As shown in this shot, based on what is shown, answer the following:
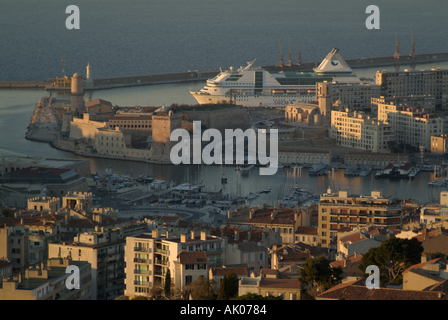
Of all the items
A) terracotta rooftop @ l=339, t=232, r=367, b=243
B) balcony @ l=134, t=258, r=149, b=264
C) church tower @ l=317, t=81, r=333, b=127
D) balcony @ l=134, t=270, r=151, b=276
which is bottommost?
balcony @ l=134, t=270, r=151, b=276

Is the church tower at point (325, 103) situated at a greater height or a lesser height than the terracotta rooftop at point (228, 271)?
greater

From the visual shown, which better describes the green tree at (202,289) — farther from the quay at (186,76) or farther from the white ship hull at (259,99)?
the quay at (186,76)

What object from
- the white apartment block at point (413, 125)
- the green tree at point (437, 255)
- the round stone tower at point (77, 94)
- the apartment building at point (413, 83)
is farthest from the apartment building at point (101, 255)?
the apartment building at point (413, 83)

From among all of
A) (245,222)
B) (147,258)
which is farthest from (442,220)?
(147,258)

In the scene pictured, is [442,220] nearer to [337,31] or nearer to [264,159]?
[264,159]

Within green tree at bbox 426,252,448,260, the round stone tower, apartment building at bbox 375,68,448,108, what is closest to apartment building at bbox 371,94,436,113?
apartment building at bbox 375,68,448,108

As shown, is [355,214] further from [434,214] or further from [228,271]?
[228,271]

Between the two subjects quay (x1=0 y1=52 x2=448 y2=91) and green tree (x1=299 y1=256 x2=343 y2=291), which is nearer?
green tree (x1=299 y1=256 x2=343 y2=291)

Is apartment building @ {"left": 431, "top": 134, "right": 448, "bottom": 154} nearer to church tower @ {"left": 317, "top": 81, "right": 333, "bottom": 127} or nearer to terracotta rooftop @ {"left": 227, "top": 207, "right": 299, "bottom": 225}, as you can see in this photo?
church tower @ {"left": 317, "top": 81, "right": 333, "bottom": 127}

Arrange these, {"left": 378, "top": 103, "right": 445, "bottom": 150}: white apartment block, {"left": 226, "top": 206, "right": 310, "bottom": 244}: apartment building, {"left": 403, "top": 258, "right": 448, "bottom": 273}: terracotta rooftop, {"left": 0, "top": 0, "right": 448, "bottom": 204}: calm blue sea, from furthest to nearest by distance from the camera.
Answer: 1. {"left": 378, "top": 103, "right": 445, "bottom": 150}: white apartment block
2. {"left": 0, "top": 0, "right": 448, "bottom": 204}: calm blue sea
3. {"left": 226, "top": 206, "right": 310, "bottom": 244}: apartment building
4. {"left": 403, "top": 258, "right": 448, "bottom": 273}: terracotta rooftop
